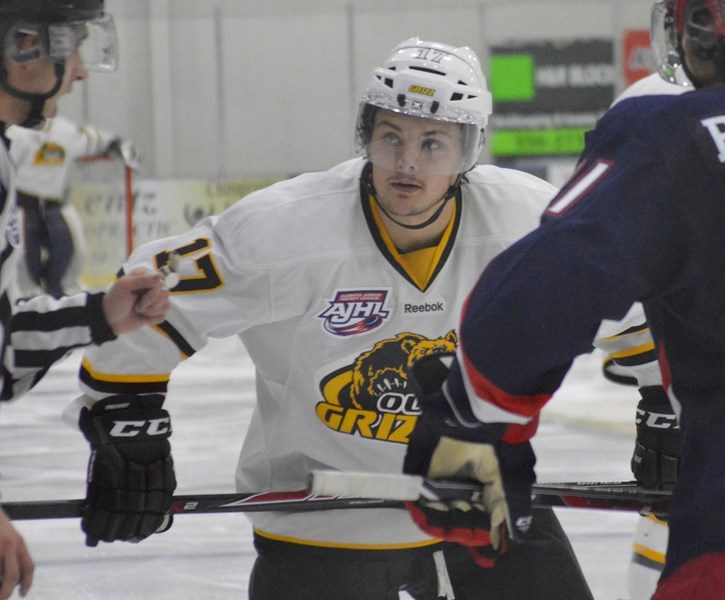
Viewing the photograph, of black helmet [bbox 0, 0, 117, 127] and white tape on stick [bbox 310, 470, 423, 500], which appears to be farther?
black helmet [bbox 0, 0, 117, 127]

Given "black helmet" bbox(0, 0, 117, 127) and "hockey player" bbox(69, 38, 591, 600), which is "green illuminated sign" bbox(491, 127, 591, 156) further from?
"black helmet" bbox(0, 0, 117, 127)

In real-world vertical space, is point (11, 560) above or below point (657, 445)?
above

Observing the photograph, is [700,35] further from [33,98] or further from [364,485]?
[33,98]

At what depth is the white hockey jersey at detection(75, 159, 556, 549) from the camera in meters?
2.00

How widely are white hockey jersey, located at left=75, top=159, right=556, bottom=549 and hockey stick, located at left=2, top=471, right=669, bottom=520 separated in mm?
82

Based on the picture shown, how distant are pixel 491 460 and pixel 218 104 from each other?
373 inches

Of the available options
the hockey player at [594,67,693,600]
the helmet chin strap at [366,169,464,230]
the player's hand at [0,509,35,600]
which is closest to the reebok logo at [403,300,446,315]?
the helmet chin strap at [366,169,464,230]

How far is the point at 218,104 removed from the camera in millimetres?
10383

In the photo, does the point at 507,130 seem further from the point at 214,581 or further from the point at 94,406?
the point at 94,406

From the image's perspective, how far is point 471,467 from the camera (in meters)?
1.13

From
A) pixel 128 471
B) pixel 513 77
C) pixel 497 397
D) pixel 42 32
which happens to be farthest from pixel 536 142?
pixel 497 397

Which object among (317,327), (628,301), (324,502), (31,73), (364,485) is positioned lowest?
(324,502)

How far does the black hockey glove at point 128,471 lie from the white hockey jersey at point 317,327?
38 millimetres

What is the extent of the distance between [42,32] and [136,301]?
0.38 metres
